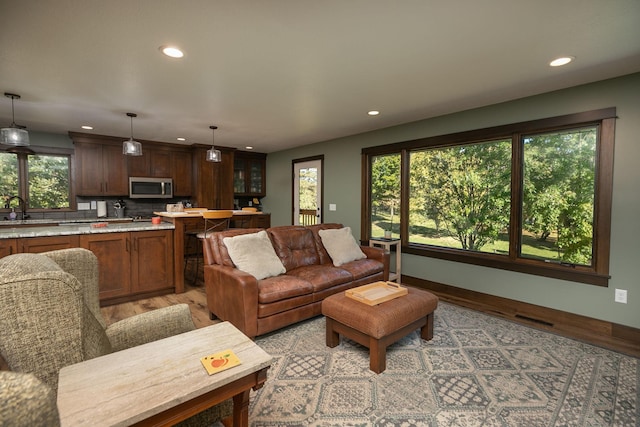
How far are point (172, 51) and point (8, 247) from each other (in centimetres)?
260

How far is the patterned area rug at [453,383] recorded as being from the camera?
5.71 ft

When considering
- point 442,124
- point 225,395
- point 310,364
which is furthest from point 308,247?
point 225,395

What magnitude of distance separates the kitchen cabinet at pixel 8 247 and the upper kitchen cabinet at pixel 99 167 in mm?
2657

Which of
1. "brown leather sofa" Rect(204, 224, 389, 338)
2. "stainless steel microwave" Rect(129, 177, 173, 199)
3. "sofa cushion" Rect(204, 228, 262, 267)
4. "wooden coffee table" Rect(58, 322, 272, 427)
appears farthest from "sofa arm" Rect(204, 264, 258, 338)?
"stainless steel microwave" Rect(129, 177, 173, 199)

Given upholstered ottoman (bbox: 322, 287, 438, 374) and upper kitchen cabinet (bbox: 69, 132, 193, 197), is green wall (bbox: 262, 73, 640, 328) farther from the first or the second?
upper kitchen cabinet (bbox: 69, 132, 193, 197)

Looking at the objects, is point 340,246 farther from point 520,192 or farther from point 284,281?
point 520,192

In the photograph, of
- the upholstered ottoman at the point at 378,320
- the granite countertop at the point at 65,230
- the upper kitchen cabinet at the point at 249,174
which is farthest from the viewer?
the upper kitchen cabinet at the point at 249,174

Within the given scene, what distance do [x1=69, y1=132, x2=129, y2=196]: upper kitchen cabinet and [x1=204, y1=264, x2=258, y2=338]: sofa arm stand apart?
3.88m

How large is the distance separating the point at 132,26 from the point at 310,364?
2.68 meters

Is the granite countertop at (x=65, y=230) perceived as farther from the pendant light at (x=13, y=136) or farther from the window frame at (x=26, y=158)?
the window frame at (x=26, y=158)

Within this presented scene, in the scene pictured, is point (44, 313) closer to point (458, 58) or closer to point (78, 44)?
point (78, 44)

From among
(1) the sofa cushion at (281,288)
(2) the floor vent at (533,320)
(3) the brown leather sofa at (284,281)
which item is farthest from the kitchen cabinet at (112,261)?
(2) the floor vent at (533,320)

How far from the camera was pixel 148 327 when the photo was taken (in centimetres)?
164

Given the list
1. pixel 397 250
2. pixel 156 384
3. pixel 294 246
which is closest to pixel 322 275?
pixel 294 246
